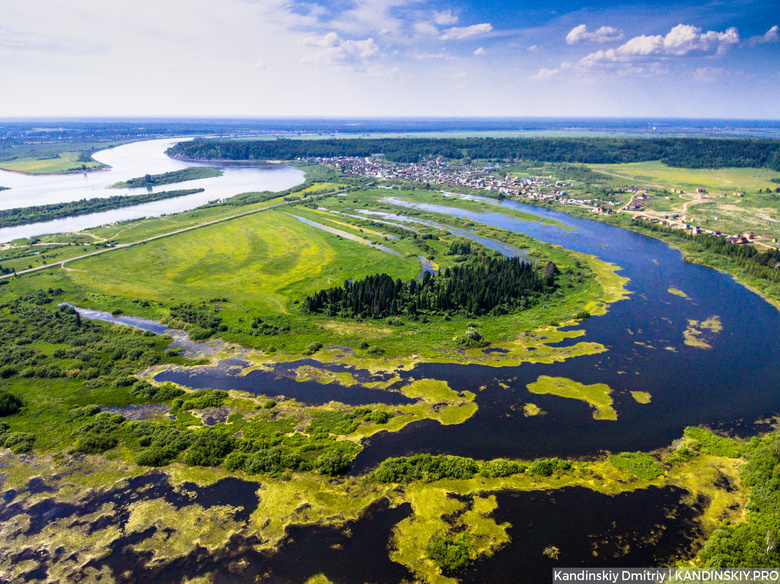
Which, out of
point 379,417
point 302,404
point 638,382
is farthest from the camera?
point 638,382

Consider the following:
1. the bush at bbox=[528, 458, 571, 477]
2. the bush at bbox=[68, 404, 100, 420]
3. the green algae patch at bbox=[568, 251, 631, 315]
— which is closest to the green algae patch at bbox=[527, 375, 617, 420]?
the bush at bbox=[528, 458, 571, 477]

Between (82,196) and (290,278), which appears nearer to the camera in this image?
(290,278)

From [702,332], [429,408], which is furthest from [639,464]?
[702,332]

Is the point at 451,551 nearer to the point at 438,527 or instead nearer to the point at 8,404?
the point at 438,527

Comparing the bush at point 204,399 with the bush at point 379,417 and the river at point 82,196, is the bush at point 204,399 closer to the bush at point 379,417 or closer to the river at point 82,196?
the bush at point 379,417

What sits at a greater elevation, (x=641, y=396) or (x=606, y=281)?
(x=606, y=281)

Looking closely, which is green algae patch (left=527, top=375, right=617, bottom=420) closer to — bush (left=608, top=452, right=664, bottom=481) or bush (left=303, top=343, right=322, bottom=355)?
bush (left=608, top=452, right=664, bottom=481)
